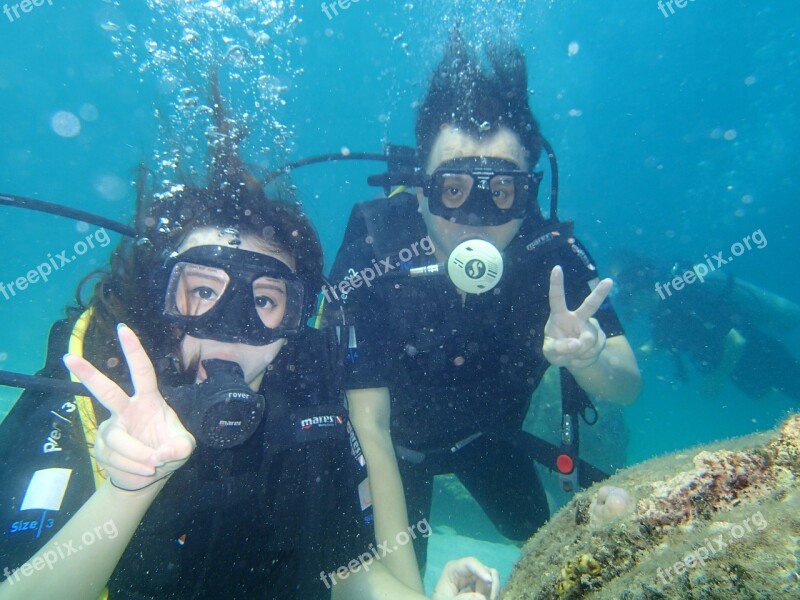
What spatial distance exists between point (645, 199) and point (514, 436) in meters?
71.1

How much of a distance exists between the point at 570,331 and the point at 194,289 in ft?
8.66

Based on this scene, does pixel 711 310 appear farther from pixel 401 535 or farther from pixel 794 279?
pixel 794 279

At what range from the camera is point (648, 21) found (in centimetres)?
3653

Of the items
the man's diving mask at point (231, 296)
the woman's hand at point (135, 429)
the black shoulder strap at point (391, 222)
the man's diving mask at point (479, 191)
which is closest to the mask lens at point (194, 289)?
the man's diving mask at point (231, 296)

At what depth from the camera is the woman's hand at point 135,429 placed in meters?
1.91

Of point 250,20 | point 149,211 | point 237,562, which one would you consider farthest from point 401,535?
point 250,20

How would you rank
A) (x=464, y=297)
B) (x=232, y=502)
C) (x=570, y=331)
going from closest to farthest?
1. (x=232, y=502)
2. (x=570, y=331)
3. (x=464, y=297)

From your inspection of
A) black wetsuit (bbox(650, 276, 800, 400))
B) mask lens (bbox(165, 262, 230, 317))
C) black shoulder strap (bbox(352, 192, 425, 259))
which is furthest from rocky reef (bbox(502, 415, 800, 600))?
black wetsuit (bbox(650, 276, 800, 400))

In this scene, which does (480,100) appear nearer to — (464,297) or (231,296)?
(464,297)

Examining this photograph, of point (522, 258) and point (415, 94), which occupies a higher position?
point (415, 94)

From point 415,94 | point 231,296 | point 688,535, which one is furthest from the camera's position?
point 415,94

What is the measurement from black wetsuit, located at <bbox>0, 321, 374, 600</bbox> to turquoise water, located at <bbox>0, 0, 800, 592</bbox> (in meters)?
8.06

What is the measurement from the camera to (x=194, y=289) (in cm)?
296

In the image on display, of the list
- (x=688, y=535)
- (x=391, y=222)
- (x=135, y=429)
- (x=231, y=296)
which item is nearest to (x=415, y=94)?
(x=391, y=222)
